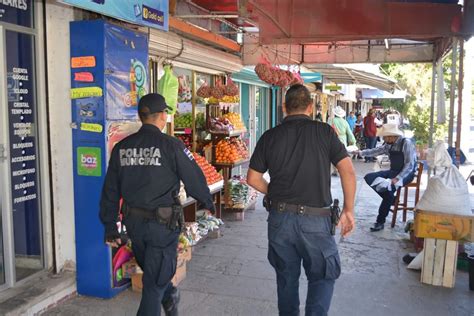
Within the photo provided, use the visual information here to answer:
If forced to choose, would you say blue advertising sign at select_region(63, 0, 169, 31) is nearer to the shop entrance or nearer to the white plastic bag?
the shop entrance

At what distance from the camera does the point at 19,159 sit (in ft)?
13.5

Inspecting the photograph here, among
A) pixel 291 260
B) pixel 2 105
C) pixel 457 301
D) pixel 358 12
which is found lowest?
pixel 457 301

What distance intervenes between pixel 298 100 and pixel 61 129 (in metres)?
2.20

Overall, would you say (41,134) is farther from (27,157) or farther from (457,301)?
(457,301)

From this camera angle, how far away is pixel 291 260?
3.46 metres

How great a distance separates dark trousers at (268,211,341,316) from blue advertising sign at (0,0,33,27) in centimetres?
264

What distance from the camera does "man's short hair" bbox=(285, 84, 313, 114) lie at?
349 centimetres

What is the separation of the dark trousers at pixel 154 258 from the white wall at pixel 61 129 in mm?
1271

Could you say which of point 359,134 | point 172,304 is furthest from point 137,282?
point 359,134

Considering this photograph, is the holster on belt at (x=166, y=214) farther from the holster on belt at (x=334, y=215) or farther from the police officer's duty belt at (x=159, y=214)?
the holster on belt at (x=334, y=215)

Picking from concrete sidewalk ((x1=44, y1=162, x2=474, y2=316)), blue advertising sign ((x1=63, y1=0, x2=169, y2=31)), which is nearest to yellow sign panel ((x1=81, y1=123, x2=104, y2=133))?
blue advertising sign ((x1=63, y1=0, x2=169, y2=31))

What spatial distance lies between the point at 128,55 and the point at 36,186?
4.73 ft

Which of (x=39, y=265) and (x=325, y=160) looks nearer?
(x=325, y=160)

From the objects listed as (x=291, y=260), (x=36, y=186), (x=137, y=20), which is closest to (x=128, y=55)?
(x=137, y=20)
